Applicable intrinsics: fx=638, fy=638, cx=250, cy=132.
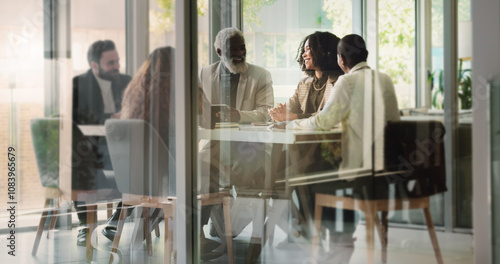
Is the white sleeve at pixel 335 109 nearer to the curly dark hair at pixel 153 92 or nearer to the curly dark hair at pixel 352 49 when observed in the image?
the curly dark hair at pixel 352 49

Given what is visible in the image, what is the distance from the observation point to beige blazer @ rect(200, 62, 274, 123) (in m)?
2.77

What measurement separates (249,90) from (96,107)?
87 centimetres

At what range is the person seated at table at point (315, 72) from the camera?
2.58m

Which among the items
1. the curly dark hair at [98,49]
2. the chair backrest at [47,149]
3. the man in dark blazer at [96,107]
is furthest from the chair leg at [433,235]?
the chair backrest at [47,149]

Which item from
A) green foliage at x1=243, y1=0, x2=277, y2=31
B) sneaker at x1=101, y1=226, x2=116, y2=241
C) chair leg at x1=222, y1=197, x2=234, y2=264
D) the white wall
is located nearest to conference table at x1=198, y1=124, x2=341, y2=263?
chair leg at x1=222, y1=197, x2=234, y2=264

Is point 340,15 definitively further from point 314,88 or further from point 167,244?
point 167,244

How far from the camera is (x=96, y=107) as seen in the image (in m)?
3.23

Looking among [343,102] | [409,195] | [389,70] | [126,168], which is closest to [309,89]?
[343,102]

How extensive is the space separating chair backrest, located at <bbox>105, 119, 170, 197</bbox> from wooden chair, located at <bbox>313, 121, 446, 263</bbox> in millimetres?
1032

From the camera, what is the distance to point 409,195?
2436 millimetres

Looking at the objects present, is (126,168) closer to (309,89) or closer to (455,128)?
(309,89)

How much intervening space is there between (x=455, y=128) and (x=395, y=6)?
0.51 metres

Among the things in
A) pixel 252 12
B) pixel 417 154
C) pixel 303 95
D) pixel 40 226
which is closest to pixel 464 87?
pixel 417 154

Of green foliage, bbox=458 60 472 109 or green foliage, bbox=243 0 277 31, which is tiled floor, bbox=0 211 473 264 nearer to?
green foliage, bbox=458 60 472 109
